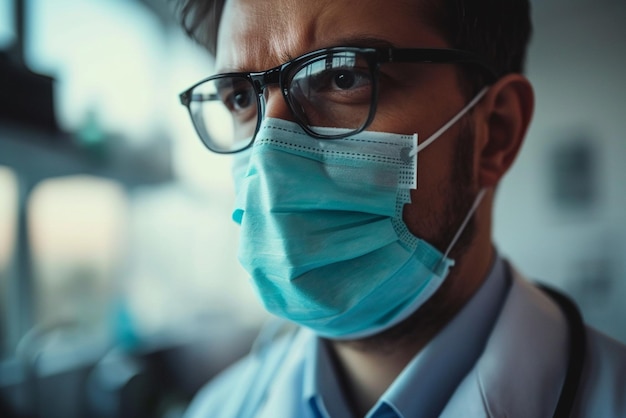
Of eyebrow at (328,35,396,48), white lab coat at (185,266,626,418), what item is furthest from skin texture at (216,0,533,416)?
white lab coat at (185,266,626,418)

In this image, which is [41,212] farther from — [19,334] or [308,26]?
[308,26]

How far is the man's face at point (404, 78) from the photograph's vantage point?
763 mm

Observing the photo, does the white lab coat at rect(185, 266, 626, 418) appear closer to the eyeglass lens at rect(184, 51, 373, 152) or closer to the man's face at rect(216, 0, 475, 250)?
the man's face at rect(216, 0, 475, 250)

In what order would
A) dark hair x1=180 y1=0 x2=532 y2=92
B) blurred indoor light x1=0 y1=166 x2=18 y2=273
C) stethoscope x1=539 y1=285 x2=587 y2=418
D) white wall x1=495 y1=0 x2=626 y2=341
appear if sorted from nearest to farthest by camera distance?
1. stethoscope x1=539 y1=285 x2=587 y2=418
2. dark hair x1=180 y1=0 x2=532 y2=92
3. blurred indoor light x1=0 y1=166 x2=18 y2=273
4. white wall x1=495 y1=0 x2=626 y2=341

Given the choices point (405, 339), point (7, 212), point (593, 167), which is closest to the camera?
point (405, 339)

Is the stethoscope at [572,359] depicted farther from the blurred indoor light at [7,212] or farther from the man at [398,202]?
the blurred indoor light at [7,212]

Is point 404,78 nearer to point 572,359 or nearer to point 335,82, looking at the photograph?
point 335,82

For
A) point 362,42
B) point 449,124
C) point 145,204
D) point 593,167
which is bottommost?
point 145,204

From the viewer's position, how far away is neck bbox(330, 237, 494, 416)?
850 mm

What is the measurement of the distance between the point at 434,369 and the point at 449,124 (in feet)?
1.42

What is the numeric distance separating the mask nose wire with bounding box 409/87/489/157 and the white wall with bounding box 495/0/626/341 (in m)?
2.80

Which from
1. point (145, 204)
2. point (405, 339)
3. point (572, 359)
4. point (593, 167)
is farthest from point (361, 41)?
point (593, 167)

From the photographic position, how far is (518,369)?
76cm

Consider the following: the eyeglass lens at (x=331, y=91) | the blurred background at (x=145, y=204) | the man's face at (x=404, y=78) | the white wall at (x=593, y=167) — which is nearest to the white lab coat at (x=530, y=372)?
the man's face at (x=404, y=78)
